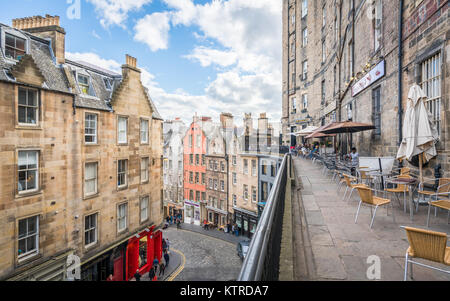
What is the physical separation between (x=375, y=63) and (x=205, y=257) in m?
20.5

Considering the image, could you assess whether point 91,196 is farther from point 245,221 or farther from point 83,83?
point 245,221

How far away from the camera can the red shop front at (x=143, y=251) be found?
15.8m

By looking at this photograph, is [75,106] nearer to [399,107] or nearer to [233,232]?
[399,107]

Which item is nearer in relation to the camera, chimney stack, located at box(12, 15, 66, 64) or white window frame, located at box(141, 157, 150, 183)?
chimney stack, located at box(12, 15, 66, 64)

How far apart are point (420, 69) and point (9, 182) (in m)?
15.5

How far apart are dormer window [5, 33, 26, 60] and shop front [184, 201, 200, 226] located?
29175mm

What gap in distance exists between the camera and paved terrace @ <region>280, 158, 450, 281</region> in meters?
2.74

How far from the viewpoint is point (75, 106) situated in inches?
443

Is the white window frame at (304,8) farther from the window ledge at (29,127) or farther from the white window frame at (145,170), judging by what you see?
the window ledge at (29,127)

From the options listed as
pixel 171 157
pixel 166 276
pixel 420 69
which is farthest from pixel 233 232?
pixel 420 69

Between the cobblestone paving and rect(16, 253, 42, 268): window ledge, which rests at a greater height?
rect(16, 253, 42, 268): window ledge

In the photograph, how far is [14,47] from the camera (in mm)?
9602

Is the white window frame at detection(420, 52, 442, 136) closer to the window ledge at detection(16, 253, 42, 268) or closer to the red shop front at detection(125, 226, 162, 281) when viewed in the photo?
the window ledge at detection(16, 253, 42, 268)

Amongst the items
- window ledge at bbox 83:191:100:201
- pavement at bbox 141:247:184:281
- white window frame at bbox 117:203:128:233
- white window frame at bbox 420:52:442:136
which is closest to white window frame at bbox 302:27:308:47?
white window frame at bbox 420:52:442:136
